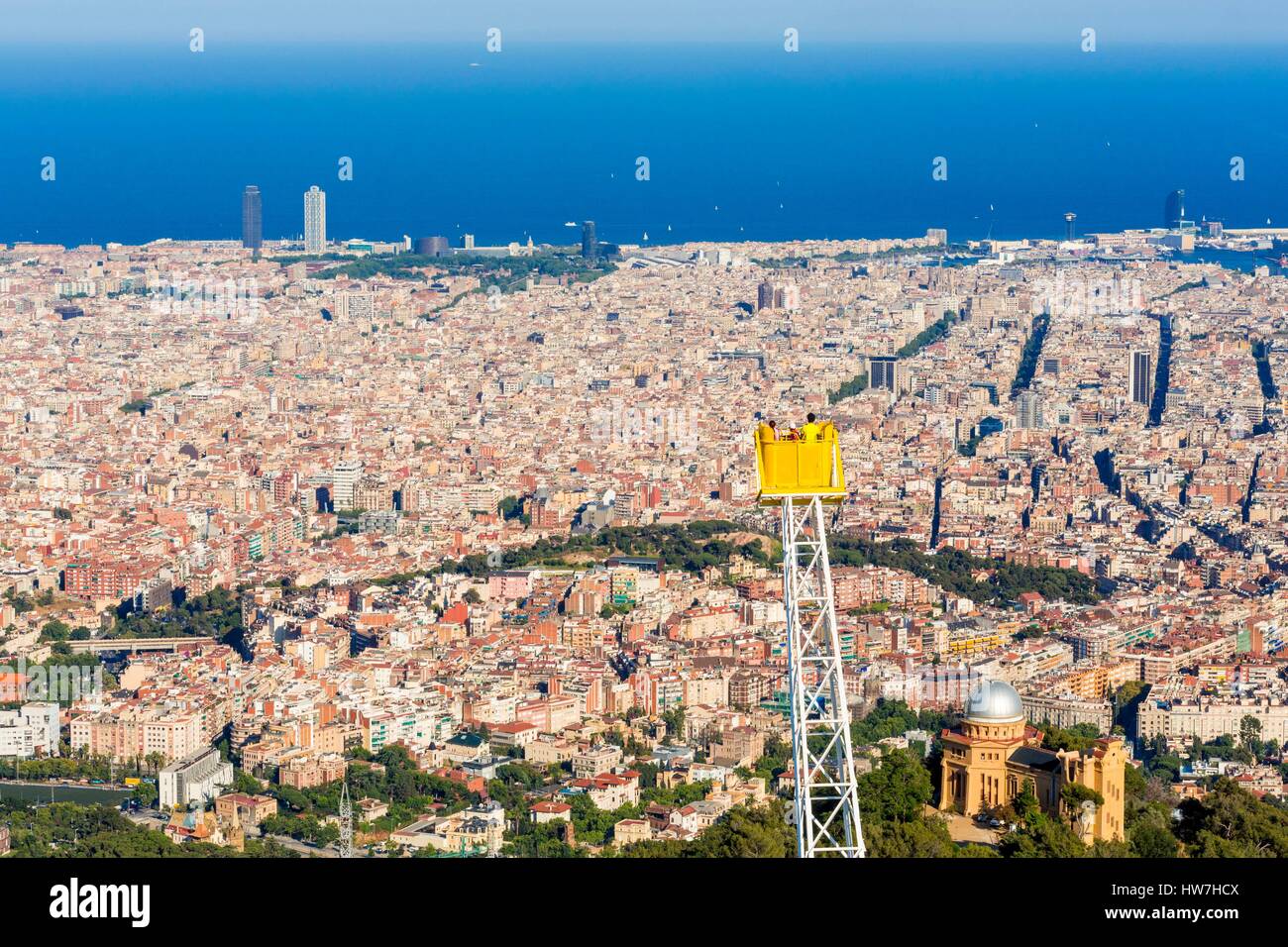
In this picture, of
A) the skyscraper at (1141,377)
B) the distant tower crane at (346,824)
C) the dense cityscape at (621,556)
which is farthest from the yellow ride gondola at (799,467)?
the skyscraper at (1141,377)

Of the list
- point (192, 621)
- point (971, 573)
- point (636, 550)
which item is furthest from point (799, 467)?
point (636, 550)

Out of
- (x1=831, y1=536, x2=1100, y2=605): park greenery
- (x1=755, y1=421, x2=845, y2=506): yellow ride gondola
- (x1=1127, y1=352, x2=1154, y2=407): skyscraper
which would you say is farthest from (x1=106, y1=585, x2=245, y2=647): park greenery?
(x1=1127, y1=352, x2=1154, y2=407): skyscraper

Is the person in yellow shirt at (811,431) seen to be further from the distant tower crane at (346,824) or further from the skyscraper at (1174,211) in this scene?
the skyscraper at (1174,211)

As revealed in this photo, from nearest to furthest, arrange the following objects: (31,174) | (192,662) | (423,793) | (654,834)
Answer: (654,834), (423,793), (192,662), (31,174)

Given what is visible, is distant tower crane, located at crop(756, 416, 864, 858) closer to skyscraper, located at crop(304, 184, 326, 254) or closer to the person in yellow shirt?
the person in yellow shirt
